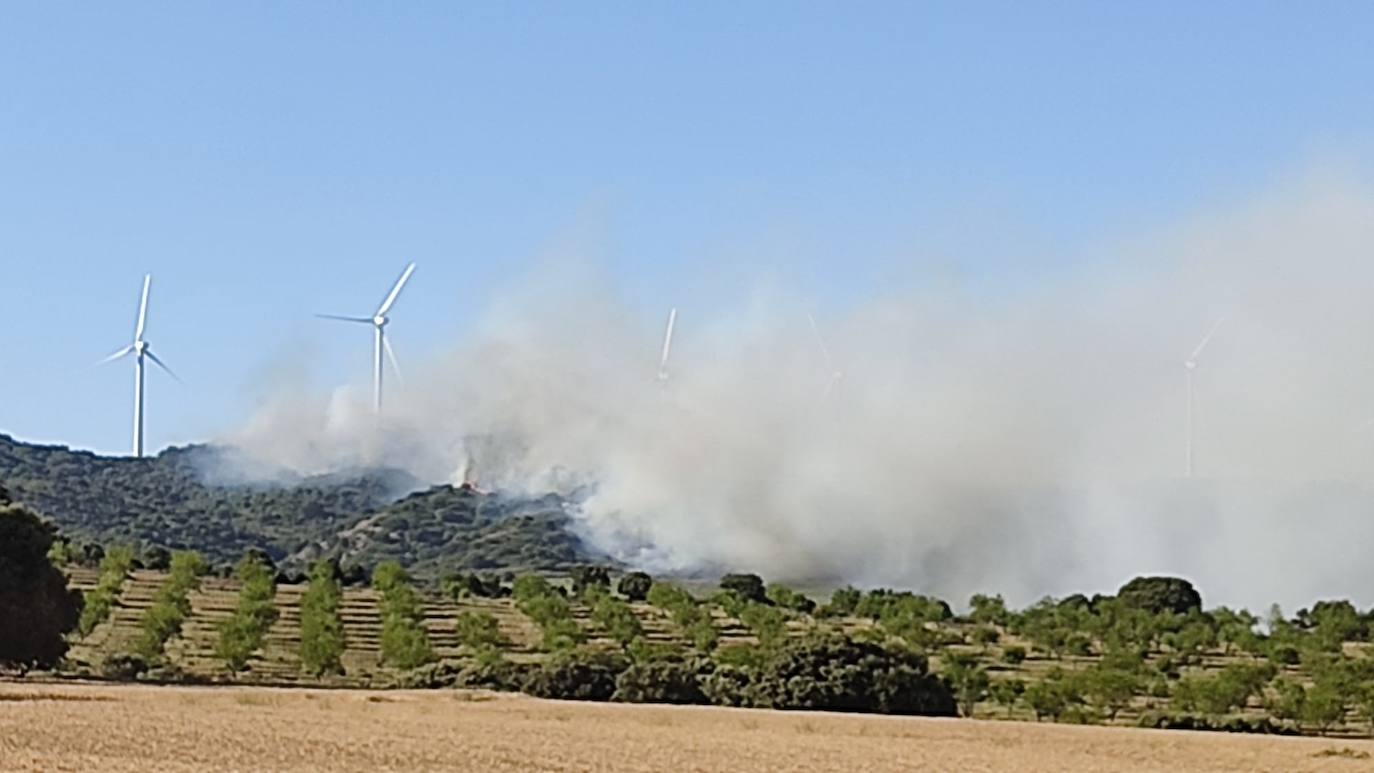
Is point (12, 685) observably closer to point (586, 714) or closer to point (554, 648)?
point (586, 714)

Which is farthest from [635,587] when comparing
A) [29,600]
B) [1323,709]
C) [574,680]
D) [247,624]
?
[1323,709]

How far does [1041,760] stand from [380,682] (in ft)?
154

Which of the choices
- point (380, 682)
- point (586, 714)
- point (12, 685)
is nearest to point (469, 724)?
point (586, 714)

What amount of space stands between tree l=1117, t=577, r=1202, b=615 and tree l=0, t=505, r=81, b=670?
92.8 meters

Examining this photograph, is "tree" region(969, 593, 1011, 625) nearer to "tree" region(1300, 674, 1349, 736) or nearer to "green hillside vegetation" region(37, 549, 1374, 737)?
"green hillside vegetation" region(37, 549, 1374, 737)

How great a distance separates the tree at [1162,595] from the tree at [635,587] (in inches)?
1485

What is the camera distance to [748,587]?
180 meters

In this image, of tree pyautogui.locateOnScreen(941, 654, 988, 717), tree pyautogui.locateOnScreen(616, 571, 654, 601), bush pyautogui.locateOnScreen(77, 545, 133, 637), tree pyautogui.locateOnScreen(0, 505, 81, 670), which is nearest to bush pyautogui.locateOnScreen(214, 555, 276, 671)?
bush pyautogui.locateOnScreen(77, 545, 133, 637)

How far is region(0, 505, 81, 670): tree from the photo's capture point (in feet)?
322

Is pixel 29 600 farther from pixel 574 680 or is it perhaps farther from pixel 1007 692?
pixel 1007 692

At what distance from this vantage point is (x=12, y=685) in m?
87.4

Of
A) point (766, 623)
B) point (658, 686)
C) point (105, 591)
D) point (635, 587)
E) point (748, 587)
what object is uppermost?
point (748, 587)

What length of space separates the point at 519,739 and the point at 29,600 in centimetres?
4062

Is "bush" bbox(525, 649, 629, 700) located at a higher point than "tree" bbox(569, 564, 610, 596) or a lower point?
lower
